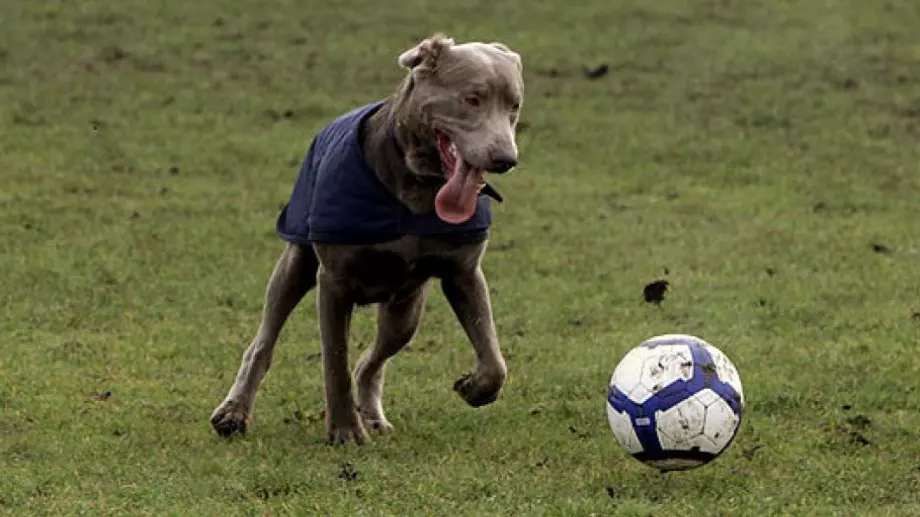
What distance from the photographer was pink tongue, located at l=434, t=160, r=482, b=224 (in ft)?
24.2

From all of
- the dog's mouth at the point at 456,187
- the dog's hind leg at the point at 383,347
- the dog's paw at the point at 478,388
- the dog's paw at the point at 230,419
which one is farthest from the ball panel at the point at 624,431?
the dog's paw at the point at 230,419

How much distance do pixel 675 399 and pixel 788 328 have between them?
4.34 m

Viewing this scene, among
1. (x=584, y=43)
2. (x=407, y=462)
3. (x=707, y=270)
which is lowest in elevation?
(x=584, y=43)

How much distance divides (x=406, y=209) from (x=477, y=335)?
0.76 metres

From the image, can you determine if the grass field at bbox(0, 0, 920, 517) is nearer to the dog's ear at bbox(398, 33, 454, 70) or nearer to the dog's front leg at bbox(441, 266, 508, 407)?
the dog's front leg at bbox(441, 266, 508, 407)

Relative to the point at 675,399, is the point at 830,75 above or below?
below

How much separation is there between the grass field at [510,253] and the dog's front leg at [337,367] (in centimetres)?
16

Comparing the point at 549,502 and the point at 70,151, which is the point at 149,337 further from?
the point at 70,151

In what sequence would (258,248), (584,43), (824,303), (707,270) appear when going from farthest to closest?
(584,43) → (258,248) → (707,270) → (824,303)

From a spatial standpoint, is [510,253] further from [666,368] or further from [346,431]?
[666,368]

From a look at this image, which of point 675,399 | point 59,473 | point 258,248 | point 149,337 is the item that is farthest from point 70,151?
point 675,399

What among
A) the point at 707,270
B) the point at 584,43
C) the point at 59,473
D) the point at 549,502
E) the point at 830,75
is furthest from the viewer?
the point at 584,43

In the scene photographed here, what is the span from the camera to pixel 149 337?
36.1 ft

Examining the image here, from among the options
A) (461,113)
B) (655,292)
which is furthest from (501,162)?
(655,292)
